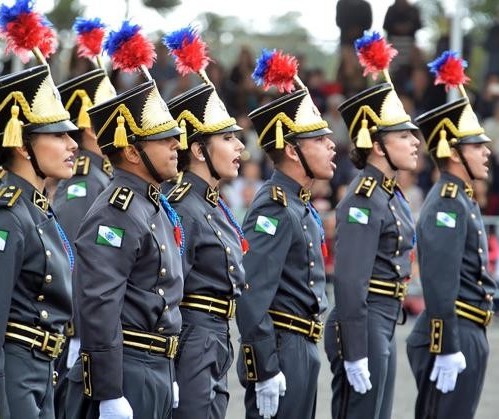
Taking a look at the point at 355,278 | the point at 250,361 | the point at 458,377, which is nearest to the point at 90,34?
the point at 355,278

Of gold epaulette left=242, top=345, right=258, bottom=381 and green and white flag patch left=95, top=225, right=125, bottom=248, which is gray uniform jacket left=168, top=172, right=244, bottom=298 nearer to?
gold epaulette left=242, top=345, right=258, bottom=381

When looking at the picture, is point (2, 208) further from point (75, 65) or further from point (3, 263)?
point (75, 65)

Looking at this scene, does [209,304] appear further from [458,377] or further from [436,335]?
[458,377]

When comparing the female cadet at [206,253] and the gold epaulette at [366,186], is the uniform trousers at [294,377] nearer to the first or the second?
the female cadet at [206,253]

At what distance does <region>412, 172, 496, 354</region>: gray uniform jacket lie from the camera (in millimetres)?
8211

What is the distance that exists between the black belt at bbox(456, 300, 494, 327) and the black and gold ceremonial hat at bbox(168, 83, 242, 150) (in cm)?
217

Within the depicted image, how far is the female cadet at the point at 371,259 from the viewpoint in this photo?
7.72 meters

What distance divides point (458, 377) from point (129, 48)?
123 inches

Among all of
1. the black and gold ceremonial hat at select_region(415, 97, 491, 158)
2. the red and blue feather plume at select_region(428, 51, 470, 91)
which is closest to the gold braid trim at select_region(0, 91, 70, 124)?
the black and gold ceremonial hat at select_region(415, 97, 491, 158)

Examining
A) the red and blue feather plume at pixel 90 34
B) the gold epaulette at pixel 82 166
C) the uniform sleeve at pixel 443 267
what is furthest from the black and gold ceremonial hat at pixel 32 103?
the uniform sleeve at pixel 443 267

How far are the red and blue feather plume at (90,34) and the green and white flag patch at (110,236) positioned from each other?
2.24m

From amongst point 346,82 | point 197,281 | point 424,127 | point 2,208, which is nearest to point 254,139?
point 346,82

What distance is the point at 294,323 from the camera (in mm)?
7270

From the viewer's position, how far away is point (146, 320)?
19.8ft
